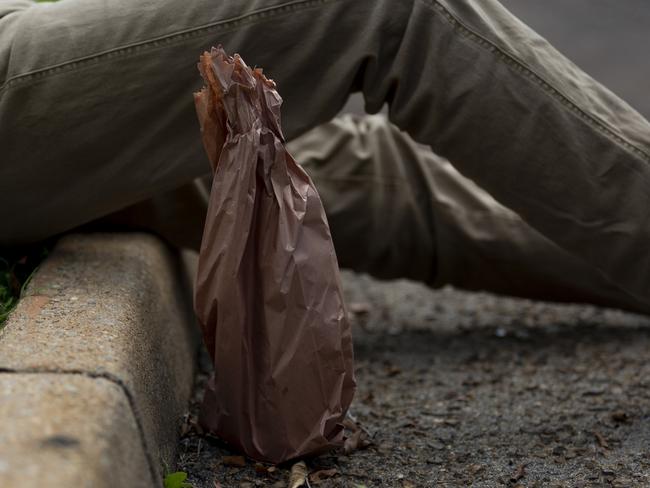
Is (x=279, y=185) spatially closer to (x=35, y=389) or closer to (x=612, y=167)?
(x=35, y=389)

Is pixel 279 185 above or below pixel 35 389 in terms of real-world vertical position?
above

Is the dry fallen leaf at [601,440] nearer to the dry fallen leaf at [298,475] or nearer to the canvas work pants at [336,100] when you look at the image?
the canvas work pants at [336,100]

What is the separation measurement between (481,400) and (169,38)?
1.05 metres

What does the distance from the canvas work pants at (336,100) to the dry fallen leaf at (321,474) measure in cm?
65

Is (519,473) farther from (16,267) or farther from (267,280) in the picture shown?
(16,267)

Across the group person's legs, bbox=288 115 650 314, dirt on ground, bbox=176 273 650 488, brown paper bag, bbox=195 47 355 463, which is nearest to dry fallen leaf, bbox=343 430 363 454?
dirt on ground, bbox=176 273 650 488

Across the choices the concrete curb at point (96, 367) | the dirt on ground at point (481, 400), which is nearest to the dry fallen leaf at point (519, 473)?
the dirt on ground at point (481, 400)

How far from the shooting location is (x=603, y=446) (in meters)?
1.76

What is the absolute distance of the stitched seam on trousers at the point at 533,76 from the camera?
5.66 feet

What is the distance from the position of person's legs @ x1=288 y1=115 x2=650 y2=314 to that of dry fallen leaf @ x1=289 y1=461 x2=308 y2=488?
0.86 meters

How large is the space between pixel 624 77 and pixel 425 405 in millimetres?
3150

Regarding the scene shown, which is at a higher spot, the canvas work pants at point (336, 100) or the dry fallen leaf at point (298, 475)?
the canvas work pants at point (336, 100)

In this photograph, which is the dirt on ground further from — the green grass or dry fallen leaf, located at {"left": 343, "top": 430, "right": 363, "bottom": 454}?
the green grass

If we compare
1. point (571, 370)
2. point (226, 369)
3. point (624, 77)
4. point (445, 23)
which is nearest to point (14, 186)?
point (226, 369)
